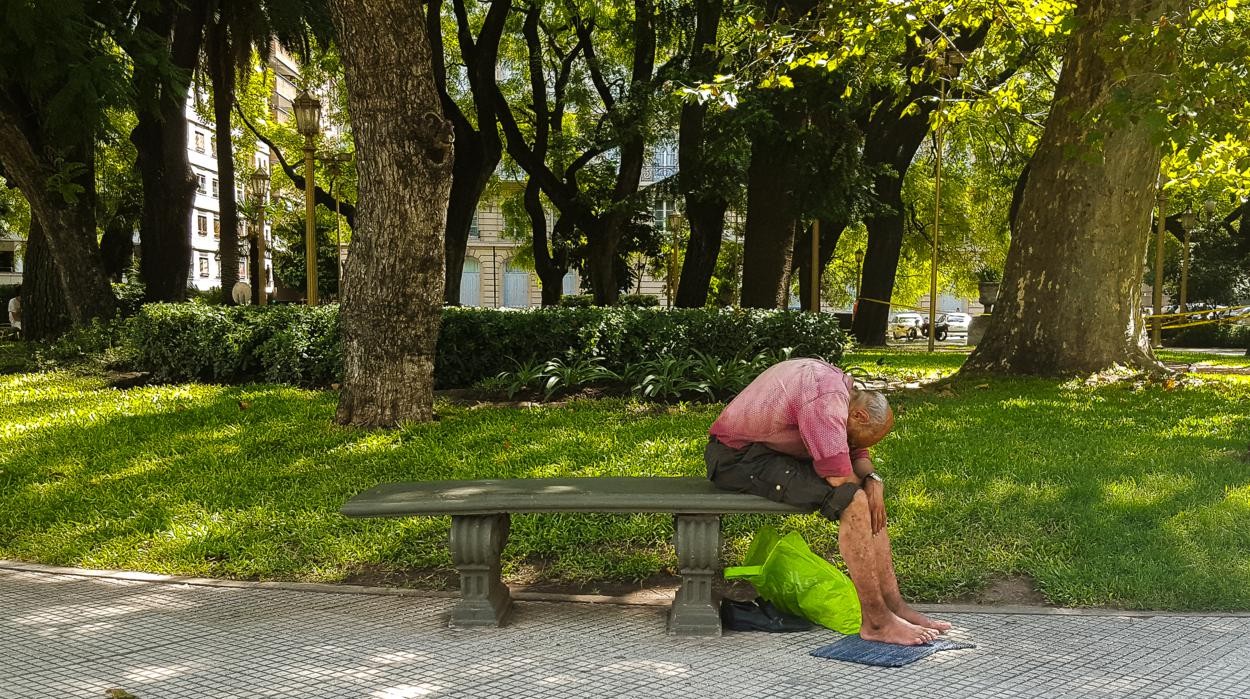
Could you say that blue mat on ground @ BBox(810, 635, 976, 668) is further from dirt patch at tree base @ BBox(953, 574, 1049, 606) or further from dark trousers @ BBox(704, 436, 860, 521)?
dirt patch at tree base @ BBox(953, 574, 1049, 606)

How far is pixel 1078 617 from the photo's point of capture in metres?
4.34

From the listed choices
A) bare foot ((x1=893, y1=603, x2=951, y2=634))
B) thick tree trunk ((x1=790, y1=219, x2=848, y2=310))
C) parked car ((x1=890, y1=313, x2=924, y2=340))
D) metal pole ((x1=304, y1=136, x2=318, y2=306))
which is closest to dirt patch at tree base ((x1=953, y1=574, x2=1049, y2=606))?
bare foot ((x1=893, y1=603, x2=951, y2=634))

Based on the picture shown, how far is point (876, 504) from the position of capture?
4.02 metres

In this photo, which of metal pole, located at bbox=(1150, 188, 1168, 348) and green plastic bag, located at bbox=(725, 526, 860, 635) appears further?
metal pole, located at bbox=(1150, 188, 1168, 348)

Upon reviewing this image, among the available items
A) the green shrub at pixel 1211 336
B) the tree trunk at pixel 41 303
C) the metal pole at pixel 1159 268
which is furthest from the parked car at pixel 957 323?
the tree trunk at pixel 41 303

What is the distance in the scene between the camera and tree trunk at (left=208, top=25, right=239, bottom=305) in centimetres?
1789

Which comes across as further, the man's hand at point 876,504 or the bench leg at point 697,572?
the bench leg at point 697,572

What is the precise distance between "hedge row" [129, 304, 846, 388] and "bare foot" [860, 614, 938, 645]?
681 cm

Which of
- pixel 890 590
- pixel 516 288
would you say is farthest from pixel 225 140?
pixel 516 288

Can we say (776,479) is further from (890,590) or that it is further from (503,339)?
(503,339)

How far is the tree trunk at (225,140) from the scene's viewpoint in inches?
704

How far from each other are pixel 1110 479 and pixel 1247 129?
300cm

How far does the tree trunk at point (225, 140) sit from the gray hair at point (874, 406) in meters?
16.2

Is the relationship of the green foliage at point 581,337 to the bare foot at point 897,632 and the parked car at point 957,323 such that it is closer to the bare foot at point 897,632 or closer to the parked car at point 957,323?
the bare foot at point 897,632
